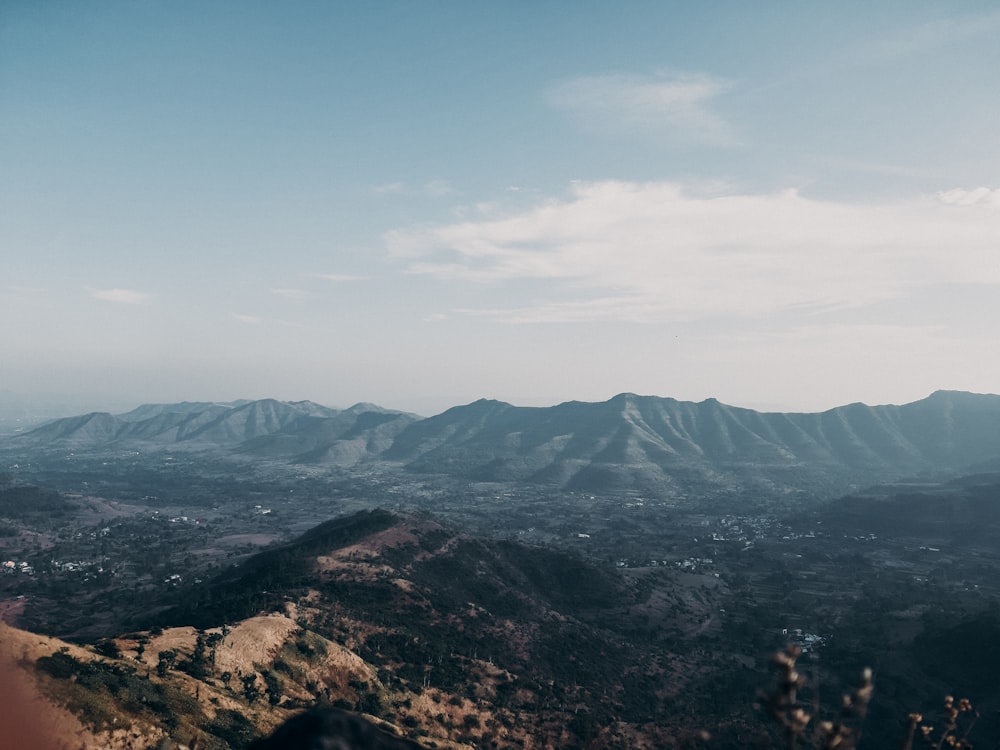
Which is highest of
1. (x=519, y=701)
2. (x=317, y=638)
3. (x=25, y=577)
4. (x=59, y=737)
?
(x=59, y=737)

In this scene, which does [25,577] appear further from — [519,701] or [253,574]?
[519,701]

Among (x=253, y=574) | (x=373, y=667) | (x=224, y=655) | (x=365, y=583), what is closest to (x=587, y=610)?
(x=365, y=583)

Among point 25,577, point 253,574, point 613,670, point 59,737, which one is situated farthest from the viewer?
point 25,577

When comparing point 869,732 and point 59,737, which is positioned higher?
point 59,737

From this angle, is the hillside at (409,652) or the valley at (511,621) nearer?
the hillside at (409,652)

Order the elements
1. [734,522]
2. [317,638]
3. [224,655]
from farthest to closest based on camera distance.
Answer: [734,522], [317,638], [224,655]

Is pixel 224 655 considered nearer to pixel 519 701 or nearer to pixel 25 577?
pixel 519 701

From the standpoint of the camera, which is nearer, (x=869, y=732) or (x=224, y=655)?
(x=224, y=655)

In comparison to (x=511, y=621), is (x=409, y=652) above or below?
Result: above

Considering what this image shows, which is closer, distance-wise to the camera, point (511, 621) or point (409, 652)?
point (409, 652)

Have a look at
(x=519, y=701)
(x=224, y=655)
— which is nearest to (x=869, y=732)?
(x=519, y=701)

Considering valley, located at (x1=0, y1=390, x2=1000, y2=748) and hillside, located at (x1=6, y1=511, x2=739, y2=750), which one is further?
valley, located at (x1=0, y1=390, x2=1000, y2=748)
